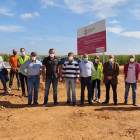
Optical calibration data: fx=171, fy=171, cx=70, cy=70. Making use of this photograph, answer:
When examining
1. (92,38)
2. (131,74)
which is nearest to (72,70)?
(131,74)

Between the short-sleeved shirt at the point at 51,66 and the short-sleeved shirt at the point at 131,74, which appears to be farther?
the short-sleeved shirt at the point at 131,74

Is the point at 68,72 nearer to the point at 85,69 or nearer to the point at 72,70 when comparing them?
the point at 72,70

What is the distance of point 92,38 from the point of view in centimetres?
1119

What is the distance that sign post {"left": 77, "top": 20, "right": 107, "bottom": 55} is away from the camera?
33.7 ft

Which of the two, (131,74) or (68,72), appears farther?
(131,74)

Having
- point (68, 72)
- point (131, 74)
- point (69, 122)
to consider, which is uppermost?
point (68, 72)

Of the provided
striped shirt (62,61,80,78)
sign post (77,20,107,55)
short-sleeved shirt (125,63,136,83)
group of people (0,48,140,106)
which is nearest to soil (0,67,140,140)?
group of people (0,48,140,106)

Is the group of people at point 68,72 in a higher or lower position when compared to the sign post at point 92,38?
lower

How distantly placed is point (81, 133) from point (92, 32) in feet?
27.9

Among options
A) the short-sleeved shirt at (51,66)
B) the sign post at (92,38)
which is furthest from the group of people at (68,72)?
the sign post at (92,38)

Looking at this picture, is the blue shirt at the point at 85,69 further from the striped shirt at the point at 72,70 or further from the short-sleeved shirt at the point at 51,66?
the short-sleeved shirt at the point at 51,66

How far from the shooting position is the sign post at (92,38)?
1027 centimetres

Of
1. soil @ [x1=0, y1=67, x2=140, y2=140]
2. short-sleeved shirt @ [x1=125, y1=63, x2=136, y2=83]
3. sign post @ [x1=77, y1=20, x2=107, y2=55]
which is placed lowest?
soil @ [x1=0, y1=67, x2=140, y2=140]

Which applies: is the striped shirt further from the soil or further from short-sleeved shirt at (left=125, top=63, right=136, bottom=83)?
short-sleeved shirt at (left=125, top=63, right=136, bottom=83)
